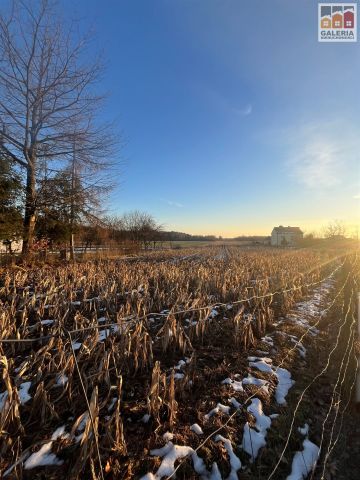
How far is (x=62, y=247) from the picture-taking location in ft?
59.9

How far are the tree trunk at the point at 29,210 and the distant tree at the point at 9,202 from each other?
0.41m

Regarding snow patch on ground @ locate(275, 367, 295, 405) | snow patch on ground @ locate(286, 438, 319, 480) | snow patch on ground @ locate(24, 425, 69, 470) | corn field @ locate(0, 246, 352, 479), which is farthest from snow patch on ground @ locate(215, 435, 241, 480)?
snow patch on ground @ locate(24, 425, 69, 470)

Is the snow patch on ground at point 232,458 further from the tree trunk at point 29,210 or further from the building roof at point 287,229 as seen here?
the building roof at point 287,229

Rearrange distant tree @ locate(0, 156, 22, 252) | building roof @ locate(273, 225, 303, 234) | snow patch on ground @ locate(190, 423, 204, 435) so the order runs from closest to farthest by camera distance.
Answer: snow patch on ground @ locate(190, 423, 204, 435), distant tree @ locate(0, 156, 22, 252), building roof @ locate(273, 225, 303, 234)

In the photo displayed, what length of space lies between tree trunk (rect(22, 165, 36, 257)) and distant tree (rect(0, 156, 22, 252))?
16.1 inches

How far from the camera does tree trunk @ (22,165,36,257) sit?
13984 millimetres

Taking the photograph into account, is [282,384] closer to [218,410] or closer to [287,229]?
[218,410]

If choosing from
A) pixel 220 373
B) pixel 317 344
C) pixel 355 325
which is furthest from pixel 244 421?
pixel 355 325

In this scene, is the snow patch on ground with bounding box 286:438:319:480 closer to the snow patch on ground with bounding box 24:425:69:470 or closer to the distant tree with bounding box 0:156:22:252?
the snow patch on ground with bounding box 24:425:69:470

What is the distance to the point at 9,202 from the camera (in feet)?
43.8

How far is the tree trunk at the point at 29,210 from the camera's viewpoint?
45.9ft

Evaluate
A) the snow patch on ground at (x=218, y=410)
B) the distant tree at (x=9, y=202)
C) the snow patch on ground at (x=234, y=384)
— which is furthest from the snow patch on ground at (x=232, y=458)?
the distant tree at (x=9, y=202)

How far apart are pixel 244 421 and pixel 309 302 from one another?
21.5ft

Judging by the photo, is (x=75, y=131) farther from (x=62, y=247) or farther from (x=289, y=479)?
(x=289, y=479)
